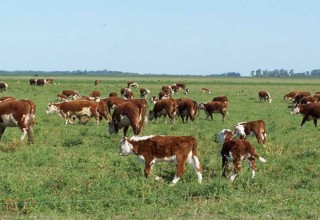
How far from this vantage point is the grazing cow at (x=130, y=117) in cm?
1938

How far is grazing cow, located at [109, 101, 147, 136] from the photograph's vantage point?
1938cm

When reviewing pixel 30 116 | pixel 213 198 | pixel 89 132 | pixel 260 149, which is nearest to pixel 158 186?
pixel 213 198

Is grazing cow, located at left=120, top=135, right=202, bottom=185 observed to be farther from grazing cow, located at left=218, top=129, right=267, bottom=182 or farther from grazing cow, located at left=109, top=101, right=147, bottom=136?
grazing cow, located at left=109, top=101, right=147, bottom=136

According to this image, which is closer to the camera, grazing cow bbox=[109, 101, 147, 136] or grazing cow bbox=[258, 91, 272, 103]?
grazing cow bbox=[109, 101, 147, 136]

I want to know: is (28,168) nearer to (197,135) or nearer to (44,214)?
(44,214)

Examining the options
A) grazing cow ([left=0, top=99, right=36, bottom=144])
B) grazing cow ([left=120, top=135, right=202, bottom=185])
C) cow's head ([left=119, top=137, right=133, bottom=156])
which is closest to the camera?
grazing cow ([left=120, top=135, right=202, bottom=185])

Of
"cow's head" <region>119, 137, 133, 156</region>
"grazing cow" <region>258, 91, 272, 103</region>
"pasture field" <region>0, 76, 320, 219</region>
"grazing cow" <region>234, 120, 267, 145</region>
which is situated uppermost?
"cow's head" <region>119, 137, 133, 156</region>

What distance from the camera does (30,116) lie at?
1755 cm

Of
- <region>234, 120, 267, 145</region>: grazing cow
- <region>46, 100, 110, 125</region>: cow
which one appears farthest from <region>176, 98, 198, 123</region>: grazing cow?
<region>234, 120, 267, 145</region>: grazing cow

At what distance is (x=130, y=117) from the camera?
19.4 m

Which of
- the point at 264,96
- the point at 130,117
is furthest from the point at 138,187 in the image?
the point at 264,96

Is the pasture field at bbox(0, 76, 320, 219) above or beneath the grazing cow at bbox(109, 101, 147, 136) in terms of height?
beneath

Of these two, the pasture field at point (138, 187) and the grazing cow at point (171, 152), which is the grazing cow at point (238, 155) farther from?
the grazing cow at point (171, 152)

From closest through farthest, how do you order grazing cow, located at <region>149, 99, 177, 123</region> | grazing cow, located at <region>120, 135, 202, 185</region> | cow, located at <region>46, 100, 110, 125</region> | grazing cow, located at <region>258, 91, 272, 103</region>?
grazing cow, located at <region>120, 135, 202, 185</region> < cow, located at <region>46, 100, 110, 125</region> < grazing cow, located at <region>149, 99, 177, 123</region> < grazing cow, located at <region>258, 91, 272, 103</region>
